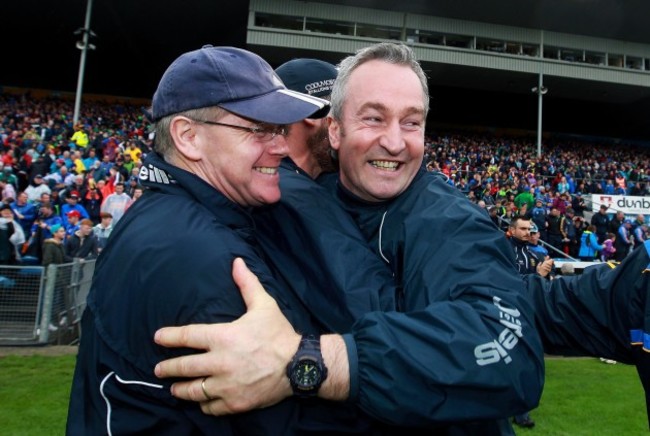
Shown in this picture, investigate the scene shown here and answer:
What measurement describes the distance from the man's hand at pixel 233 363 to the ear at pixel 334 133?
0.82 meters

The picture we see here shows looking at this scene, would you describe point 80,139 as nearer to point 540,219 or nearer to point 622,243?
point 540,219

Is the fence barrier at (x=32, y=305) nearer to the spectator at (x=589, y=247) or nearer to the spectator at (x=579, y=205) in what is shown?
the spectator at (x=589, y=247)

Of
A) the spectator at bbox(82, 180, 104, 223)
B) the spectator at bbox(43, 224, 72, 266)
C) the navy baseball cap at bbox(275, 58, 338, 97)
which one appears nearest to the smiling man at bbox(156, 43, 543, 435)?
the navy baseball cap at bbox(275, 58, 338, 97)

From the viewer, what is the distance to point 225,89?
147 centimetres

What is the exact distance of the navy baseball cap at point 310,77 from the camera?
228cm

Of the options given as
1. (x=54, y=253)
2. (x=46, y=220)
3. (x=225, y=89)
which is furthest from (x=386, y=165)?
(x=46, y=220)

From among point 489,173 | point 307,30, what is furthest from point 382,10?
point 489,173

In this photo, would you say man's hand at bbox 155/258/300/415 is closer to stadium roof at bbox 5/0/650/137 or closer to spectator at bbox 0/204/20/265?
spectator at bbox 0/204/20/265

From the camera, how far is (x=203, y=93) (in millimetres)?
1464

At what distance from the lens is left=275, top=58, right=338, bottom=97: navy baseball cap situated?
2.28m

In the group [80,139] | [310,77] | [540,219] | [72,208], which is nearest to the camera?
[310,77]

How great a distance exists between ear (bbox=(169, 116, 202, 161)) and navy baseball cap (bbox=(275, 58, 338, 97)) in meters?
0.86

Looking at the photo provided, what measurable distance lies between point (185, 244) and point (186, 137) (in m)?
0.39

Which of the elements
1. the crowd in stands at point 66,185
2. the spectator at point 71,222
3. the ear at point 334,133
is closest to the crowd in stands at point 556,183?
the ear at point 334,133
